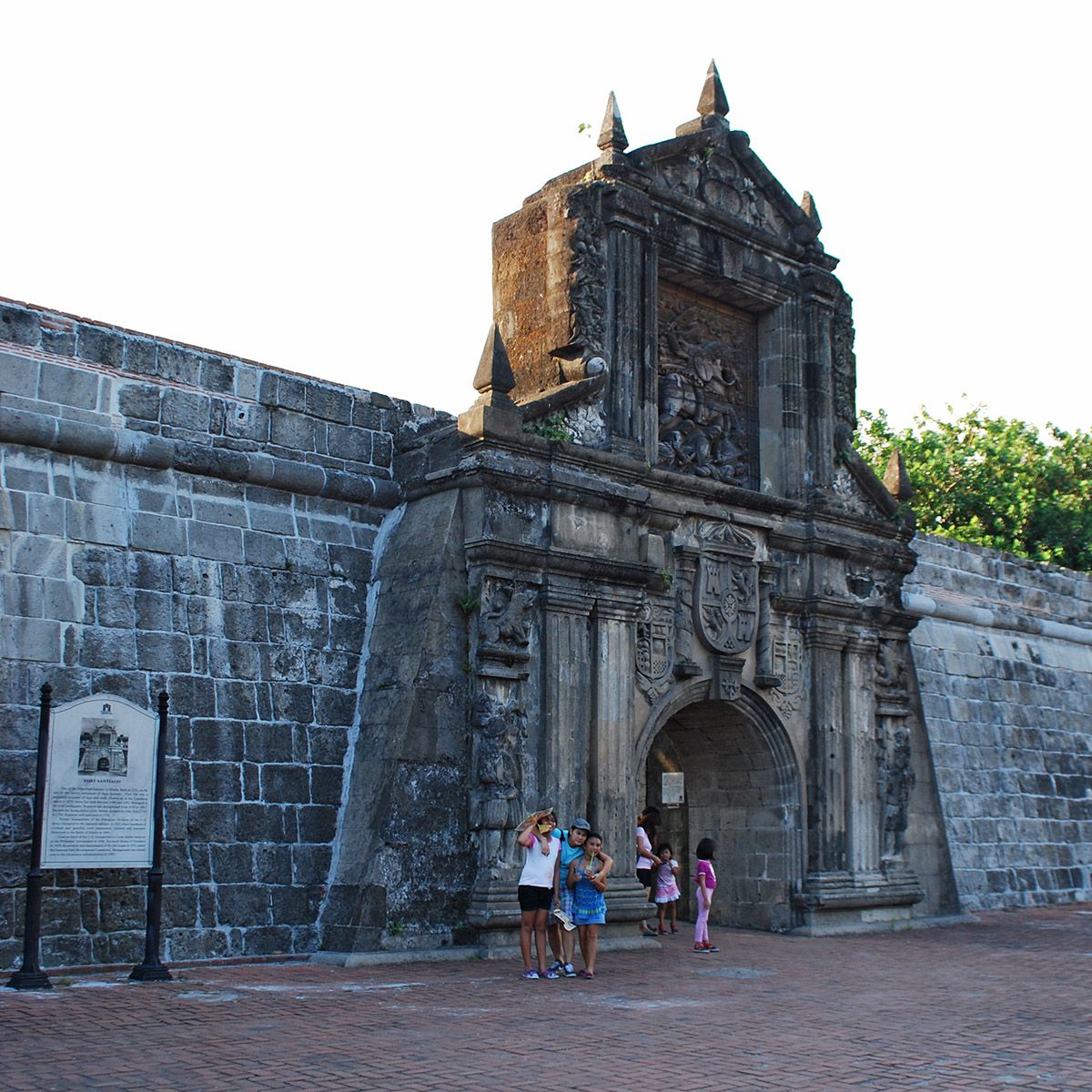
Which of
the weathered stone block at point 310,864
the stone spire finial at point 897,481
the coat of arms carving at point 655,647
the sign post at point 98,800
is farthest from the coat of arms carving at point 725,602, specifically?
the sign post at point 98,800

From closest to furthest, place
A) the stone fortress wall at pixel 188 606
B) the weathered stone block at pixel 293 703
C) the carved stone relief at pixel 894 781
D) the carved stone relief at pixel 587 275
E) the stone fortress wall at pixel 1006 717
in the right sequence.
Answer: the stone fortress wall at pixel 188 606 < the weathered stone block at pixel 293 703 < the carved stone relief at pixel 587 275 < the carved stone relief at pixel 894 781 < the stone fortress wall at pixel 1006 717

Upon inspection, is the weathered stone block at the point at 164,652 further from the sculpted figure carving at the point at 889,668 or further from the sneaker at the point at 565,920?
the sculpted figure carving at the point at 889,668

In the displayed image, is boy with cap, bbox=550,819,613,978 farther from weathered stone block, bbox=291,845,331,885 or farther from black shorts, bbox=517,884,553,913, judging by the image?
weathered stone block, bbox=291,845,331,885

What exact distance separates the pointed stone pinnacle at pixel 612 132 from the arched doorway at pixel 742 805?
5619 mm

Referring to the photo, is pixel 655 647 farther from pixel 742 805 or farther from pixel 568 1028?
pixel 568 1028

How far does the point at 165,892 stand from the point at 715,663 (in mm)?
6021

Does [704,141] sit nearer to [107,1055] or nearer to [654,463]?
[654,463]

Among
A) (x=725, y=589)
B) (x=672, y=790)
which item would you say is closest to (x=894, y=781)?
(x=672, y=790)

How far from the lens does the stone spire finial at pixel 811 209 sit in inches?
664

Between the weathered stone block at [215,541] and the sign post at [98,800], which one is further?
the weathered stone block at [215,541]

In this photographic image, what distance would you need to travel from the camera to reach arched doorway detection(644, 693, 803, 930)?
15.3 metres

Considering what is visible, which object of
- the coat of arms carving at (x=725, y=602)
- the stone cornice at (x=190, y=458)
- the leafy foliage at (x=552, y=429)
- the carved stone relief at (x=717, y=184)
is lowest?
the coat of arms carving at (x=725, y=602)

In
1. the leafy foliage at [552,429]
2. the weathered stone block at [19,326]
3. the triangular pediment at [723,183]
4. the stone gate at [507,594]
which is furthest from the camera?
the triangular pediment at [723,183]

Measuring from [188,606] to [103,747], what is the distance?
214 cm
